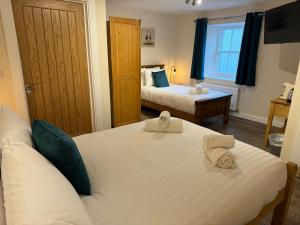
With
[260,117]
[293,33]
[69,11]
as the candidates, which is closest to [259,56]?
[260,117]

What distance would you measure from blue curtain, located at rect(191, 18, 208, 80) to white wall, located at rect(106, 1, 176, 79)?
85 cm

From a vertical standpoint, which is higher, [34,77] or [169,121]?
[34,77]

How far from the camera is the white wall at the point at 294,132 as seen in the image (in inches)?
89.6

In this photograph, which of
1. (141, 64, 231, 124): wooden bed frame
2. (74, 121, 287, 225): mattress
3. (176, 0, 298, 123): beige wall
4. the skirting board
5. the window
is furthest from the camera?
the window

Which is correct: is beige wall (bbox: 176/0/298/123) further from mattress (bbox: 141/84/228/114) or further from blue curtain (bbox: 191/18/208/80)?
mattress (bbox: 141/84/228/114)

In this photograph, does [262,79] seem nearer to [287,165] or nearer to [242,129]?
[242,129]

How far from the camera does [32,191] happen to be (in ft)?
2.51

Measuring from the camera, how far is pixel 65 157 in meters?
1.13

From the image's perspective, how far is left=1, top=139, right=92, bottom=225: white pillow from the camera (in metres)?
0.68

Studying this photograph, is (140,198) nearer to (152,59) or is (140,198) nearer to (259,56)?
(259,56)

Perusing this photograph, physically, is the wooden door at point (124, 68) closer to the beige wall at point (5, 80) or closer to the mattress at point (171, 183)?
the beige wall at point (5, 80)

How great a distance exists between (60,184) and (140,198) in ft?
1.48

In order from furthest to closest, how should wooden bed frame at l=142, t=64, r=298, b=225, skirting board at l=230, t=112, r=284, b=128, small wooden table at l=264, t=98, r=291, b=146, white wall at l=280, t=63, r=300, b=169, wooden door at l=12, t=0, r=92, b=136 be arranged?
1. skirting board at l=230, t=112, r=284, b=128
2. small wooden table at l=264, t=98, r=291, b=146
3. wooden door at l=12, t=0, r=92, b=136
4. white wall at l=280, t=63, r=300, b=169
5. wooden bed frame at l=142, t=64, r=298, b=225

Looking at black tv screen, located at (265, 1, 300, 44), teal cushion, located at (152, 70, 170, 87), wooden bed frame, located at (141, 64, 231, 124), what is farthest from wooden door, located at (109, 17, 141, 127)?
black tv screen, located at (265, 1, 300, 44)
